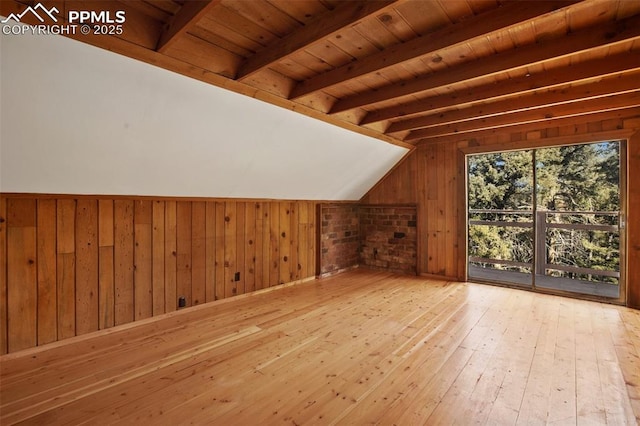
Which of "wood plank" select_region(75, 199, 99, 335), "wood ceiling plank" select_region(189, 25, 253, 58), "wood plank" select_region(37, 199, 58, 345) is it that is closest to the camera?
"wood ceiling plank" select_region(189, 25, 253, 58)

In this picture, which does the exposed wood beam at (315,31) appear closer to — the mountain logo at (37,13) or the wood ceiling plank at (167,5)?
the wood ceiling plank at (167,5)

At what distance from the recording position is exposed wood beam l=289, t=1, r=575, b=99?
5.39 feet

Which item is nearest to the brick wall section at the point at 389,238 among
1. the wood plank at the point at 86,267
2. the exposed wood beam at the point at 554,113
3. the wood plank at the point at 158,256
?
the exposed wood beam at the point at 554,113

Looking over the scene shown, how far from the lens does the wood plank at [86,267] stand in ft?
8.50

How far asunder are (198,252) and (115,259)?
2.58 feet

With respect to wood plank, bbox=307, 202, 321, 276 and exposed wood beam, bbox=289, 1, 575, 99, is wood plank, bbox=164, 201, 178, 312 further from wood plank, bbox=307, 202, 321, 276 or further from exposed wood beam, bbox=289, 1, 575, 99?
wood plank, bbox=307, 202, 321, 276

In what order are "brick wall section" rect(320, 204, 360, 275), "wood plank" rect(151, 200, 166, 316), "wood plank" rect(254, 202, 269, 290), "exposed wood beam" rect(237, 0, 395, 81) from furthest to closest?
1. "brick wall section" rect(320, 204, 360, 275)
2. "wood plank" rect(254, 202, 269, 290)
3. "wood plank" rect(151, 200, 166, 316)
4. "exposed wood beam" rect(237, 0, 395, 81)

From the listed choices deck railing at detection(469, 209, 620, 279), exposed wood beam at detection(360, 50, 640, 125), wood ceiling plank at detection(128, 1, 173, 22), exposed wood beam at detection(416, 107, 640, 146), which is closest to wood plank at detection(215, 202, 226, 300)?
exposed wood beam at detection(360, 50, 640, 125)

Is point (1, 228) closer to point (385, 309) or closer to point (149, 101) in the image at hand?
point (149, 101)

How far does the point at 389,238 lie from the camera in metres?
5.25

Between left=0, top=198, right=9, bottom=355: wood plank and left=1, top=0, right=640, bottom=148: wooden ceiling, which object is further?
left=0, top=198, right=9, bottom=355: wood plank

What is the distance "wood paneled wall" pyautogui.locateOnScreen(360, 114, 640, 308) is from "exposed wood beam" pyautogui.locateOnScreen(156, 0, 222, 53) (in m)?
3.88

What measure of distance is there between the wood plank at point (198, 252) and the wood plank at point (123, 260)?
0.59 meters

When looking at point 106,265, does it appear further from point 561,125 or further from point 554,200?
point 554,200
